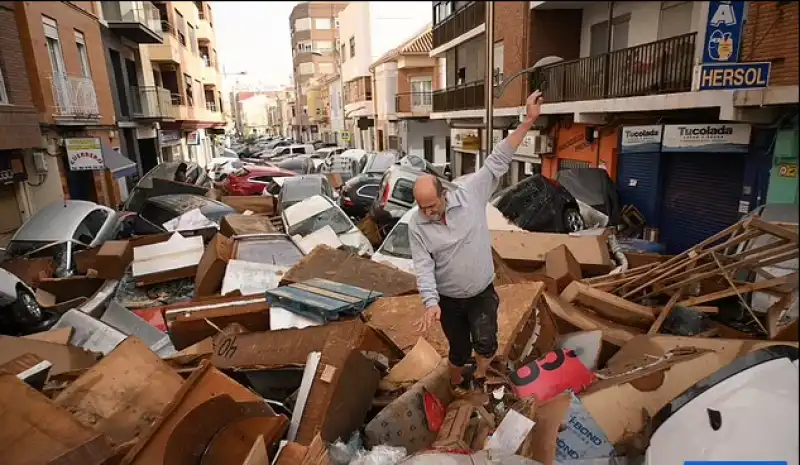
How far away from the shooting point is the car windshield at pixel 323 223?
7.43m

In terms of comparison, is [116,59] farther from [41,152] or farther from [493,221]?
[493,221]

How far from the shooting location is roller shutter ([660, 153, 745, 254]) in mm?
7152

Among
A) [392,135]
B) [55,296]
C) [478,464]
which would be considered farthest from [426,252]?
[392,135]

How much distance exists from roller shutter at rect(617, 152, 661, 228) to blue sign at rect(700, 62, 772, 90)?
237 inches

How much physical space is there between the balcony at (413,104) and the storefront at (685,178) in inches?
143

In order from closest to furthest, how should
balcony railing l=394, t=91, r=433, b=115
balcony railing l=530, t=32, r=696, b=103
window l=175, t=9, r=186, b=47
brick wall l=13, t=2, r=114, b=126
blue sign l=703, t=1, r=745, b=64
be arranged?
blue sign l=703, t=1, r=745, b=64
window l=175, t=9, r=186, b=47
balcony railing l=530, t=32, r=696, b=103
balcony railing l=394, t=91, r=433, b=115
brick wall l=13, t=2, r=114, b=126

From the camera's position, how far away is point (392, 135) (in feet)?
43.3

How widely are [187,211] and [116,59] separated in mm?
10978

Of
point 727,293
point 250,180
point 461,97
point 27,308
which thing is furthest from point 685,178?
point 250,180

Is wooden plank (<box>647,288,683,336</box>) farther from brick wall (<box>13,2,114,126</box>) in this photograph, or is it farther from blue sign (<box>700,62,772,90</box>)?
brick wall (<box>13,2,114,126</box>)

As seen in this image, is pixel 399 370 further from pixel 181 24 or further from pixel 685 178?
pixel 685 178

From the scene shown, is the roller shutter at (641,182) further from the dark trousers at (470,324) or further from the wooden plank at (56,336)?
the wooden plank at (56,336)

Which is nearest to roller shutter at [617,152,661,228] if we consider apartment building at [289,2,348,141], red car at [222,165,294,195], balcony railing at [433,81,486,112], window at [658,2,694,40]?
window at [658,2,694,40]

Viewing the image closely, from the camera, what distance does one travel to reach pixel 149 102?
17.8 m
